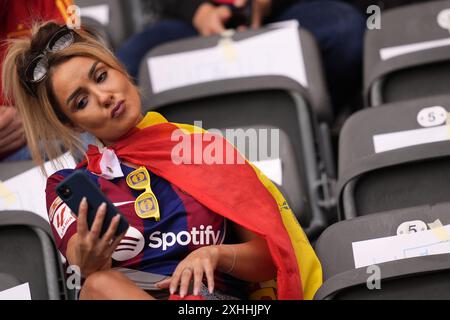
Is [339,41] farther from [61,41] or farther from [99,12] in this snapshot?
[61,41]

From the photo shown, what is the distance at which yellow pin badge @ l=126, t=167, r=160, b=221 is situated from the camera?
1.66m

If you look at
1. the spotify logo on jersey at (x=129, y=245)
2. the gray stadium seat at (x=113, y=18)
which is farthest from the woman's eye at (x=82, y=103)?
the gray stadium seat at (x=113, y=18)

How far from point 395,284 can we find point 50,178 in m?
0.66

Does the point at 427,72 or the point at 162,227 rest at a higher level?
the point at 427,72

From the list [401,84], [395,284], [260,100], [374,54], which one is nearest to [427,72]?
[401,84]

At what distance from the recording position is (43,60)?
176 cm

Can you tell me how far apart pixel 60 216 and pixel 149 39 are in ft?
4.20

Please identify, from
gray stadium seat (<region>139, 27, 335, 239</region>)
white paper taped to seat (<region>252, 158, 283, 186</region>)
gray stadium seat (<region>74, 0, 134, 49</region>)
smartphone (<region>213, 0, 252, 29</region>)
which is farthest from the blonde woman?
gray stadium seat (<region>74, 0, 134, 49</region>)

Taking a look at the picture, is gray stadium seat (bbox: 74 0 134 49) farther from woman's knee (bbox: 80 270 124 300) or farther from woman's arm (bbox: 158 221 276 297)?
woman's knee (bbox: 80 270 124 300)

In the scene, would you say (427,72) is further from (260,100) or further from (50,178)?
(50,178)

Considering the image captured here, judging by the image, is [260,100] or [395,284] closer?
[395,284]

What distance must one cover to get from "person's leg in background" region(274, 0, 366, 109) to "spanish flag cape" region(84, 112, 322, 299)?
99cm
